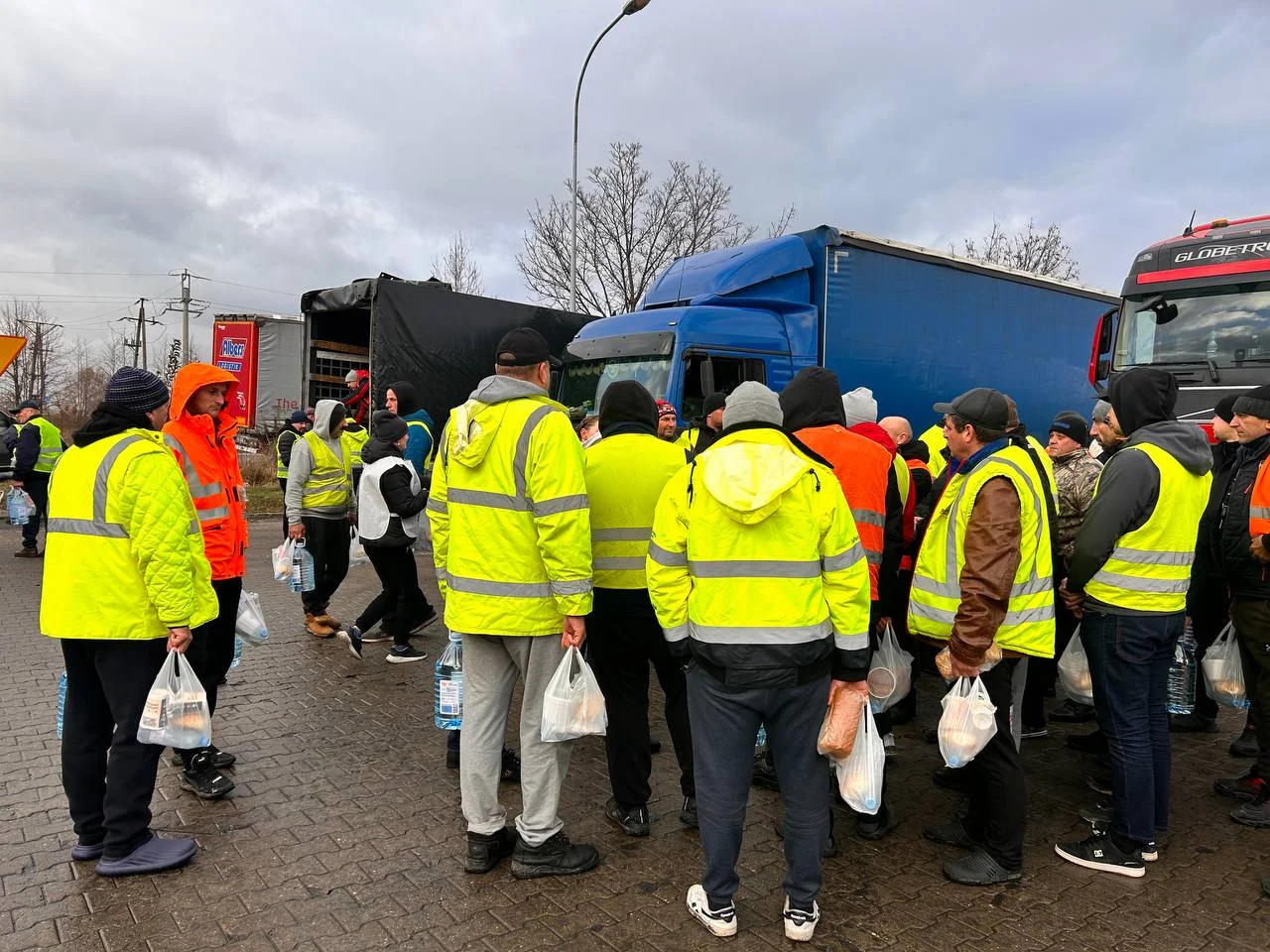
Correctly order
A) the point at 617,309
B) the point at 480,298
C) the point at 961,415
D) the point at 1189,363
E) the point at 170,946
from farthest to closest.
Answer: the point at 617,309 → the point at 480,298 → the point at 1189,363 → the point at 961,415 → the point at 170,946

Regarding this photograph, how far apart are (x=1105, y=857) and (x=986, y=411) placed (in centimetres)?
200

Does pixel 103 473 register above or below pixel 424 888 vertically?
above

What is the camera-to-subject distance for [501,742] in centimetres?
341

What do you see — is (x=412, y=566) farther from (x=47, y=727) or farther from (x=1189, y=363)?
(x=1189, y=363)

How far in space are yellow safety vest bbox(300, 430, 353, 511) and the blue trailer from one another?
301 cm

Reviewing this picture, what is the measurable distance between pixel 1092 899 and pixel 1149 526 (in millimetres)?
1542

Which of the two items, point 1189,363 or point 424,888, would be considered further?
point 1189,363

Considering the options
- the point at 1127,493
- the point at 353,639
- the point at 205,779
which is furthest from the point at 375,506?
the point at 1127,493

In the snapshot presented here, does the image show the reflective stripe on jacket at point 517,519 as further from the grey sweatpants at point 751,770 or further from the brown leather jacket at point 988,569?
the brown leather jacket at point 988,569

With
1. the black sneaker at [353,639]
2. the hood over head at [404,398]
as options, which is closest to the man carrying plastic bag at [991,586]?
the black sneaker at [353,639]

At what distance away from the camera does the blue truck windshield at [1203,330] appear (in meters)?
7.57

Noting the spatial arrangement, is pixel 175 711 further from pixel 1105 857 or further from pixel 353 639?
pixel 1105 857

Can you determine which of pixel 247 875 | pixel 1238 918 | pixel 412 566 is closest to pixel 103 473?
pixel 247 875

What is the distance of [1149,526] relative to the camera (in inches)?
137
